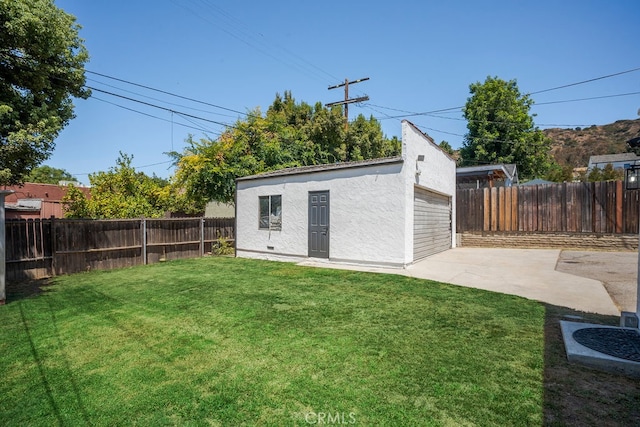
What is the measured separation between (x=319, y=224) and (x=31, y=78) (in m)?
7.69

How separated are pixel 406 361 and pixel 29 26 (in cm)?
850

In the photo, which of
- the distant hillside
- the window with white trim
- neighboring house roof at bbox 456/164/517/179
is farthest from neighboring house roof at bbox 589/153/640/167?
the window with white trim

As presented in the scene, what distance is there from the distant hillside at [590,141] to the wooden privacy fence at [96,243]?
70.9 meters

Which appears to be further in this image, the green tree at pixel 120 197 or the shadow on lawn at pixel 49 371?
the green tree at pixel 120 197

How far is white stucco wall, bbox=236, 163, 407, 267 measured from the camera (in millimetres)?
9188

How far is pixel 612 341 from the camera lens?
142 inches

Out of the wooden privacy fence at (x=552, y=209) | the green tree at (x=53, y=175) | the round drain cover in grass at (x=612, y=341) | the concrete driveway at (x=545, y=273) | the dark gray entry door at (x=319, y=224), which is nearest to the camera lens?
the round drain cover in grass at (x=612, y=341)

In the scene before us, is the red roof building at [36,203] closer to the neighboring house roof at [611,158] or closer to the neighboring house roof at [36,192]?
the neighboring house roof at [36,192]

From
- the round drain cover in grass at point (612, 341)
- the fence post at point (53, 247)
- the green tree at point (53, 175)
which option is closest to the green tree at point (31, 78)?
the fence post at point (53, 247)

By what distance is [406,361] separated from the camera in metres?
3.40

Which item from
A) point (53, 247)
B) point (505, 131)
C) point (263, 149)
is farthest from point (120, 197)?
point (505, 131)

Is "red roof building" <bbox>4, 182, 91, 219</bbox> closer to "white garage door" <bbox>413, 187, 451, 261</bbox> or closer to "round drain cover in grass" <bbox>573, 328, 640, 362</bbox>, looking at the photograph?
"white garage door" <bbox>413, 187, 451, 261</bbox>

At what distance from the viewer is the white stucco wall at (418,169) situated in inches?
360

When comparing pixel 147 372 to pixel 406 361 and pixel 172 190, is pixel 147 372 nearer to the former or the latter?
pixel 406 361
